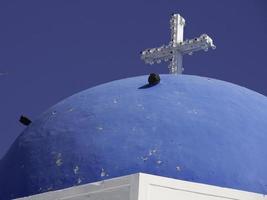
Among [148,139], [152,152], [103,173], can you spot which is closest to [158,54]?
[148,139]

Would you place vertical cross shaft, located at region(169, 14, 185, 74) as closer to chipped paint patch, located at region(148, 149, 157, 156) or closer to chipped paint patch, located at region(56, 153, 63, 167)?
chipped paint patch, located at region(56, 153, 63, 167)

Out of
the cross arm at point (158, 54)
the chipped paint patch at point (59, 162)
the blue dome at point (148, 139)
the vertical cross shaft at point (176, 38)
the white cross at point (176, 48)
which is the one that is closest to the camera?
the blue dome at point (148, 139)

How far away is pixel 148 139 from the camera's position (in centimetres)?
758

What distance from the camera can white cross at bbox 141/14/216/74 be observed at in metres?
11.8

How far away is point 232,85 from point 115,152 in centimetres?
244

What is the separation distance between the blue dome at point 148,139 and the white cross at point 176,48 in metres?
2.89

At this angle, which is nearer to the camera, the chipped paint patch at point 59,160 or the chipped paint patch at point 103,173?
the chipped paint patch at point 103,173

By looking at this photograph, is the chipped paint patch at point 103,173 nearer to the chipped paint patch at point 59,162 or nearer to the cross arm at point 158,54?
the chipped paint patch at point 59,162

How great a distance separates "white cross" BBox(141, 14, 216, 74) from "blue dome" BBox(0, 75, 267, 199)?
289 centimetres

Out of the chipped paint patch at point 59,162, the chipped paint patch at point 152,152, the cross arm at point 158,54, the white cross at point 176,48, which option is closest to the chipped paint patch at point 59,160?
the chipped paint patch at point 59,162

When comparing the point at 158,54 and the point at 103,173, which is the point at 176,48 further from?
the point at 103,173

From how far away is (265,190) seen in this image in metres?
7.35

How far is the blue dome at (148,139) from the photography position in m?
7.36

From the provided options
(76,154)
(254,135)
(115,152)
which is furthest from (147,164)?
(254,135)
